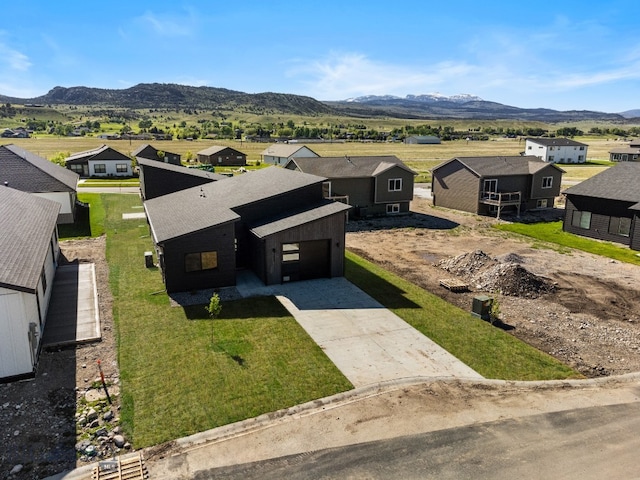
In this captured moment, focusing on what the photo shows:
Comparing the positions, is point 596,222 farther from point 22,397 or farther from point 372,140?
point 372,140

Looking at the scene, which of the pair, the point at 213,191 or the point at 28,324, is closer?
the point at 28,324

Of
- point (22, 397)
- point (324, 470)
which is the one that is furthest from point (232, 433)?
point (22, 397)

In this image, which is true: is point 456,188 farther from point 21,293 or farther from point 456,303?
point 21,293

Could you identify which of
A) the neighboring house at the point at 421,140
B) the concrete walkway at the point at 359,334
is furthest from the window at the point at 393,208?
the neighboring house at the point at 421,140

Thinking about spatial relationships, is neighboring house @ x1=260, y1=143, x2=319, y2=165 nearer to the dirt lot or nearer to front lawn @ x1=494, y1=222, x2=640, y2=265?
the dirt lot

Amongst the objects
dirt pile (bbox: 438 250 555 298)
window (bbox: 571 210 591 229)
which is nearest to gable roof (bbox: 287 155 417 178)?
window (bbox: 571 210 591 229)
